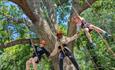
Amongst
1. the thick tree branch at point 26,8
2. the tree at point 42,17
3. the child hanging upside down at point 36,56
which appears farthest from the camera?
the tree at point 42,17

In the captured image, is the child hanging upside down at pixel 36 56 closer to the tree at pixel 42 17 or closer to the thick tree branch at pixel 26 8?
the tree at pixel 42 17

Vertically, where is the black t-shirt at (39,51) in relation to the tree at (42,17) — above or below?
below

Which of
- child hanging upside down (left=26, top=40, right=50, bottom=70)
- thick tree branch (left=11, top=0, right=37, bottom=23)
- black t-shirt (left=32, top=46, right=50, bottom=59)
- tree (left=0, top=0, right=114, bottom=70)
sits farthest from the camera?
tree (left=0, top=0, right=114, bottom=70)

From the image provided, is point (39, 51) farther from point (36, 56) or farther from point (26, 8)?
point (26, 8)

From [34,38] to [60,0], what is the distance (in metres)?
1.53

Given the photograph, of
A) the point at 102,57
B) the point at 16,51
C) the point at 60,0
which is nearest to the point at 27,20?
the point at 60,0

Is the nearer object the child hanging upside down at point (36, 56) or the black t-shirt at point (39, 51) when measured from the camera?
the child hanging upside down at point (36, 56)

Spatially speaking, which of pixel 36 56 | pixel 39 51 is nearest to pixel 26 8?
pixel 39 51

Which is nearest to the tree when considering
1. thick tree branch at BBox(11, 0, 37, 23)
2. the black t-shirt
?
thick tree branch at BBox(11, 0, 37, 23)

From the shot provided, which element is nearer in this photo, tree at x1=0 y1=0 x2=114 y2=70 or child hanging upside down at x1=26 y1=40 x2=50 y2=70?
child hanging upside down at x1=26 y1=40 x2=50 y2=70

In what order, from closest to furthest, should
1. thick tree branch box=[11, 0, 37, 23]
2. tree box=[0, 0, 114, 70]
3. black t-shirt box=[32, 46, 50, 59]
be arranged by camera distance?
black t-shirt box=[32, 46, 50, 59] → thick tree branch box=[11, 0, 37, 23] → tree box=[0, 0, 114, 70]

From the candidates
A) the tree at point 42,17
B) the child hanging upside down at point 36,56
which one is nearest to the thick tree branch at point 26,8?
the tree at point 42,17

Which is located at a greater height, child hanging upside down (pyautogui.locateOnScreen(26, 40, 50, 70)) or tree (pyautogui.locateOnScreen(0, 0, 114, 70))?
tree (pyautogui.locateOnScreen(0, 0, 114, 70))

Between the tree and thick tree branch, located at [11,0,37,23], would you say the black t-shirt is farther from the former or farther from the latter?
thick tree branch, located at [11,0,37,23]
